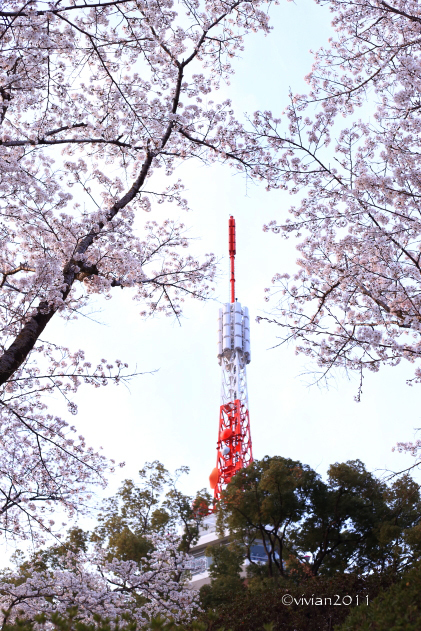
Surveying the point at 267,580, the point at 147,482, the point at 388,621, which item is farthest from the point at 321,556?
the point at 388,621

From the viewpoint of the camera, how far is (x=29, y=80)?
Answer: 5008 mm

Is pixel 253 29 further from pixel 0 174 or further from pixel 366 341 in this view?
pixel 366 341

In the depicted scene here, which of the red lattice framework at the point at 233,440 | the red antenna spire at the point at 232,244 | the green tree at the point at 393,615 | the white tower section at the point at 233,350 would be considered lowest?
the green tree at the point at 393,615

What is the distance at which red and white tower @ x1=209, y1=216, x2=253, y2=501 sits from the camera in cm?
2508

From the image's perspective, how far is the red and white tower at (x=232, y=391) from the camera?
82.3 ft

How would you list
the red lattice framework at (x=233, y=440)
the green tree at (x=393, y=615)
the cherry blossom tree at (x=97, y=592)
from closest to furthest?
1. the green tree at (x=393, y=615)
2. the cherry blossom tree at (x=97, y=592)
3. the red lattice framework at (x=233, y=440)

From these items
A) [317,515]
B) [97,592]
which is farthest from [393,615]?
[317,515]

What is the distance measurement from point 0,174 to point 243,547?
11.2 metres

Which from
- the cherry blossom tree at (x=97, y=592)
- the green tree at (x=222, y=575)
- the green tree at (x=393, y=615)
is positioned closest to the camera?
the green tree at (x=393, y=615)

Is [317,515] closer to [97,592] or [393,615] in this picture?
[97,592]

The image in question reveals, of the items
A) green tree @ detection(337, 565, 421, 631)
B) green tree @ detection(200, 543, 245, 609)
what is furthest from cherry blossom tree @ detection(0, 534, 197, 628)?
green tree @ detection(200, 543, 245, 609)

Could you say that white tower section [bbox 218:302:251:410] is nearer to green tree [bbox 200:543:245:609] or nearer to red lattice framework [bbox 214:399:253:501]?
red lattice framework [bbox 214:399:253:501]

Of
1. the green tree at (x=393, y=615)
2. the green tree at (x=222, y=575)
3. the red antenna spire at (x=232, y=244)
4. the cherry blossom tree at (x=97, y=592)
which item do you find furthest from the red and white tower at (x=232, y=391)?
the green tree at (x=393, y=615)

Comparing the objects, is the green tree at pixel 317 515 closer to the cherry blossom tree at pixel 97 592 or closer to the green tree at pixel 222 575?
the green tree at pixel 222 575
